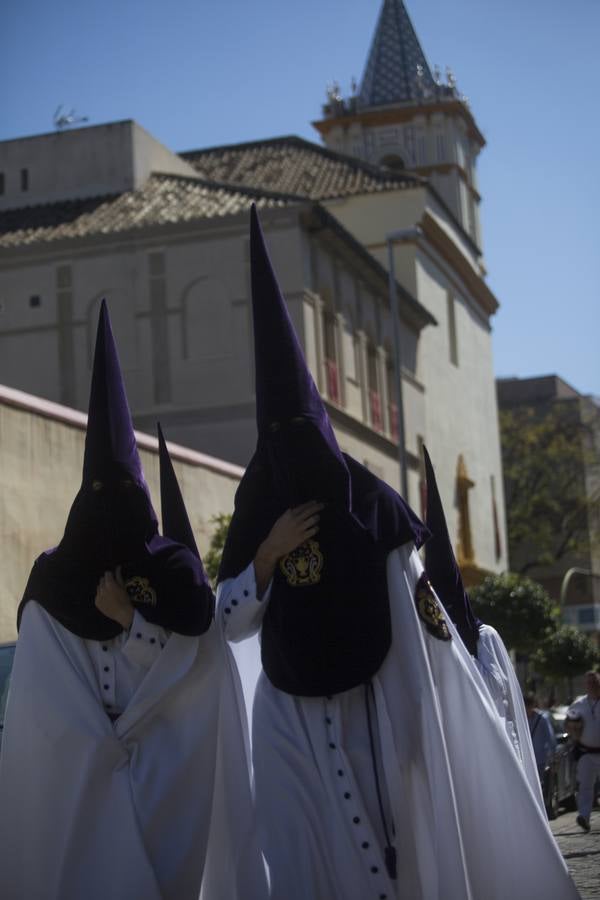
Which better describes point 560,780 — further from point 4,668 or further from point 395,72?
point 395,72

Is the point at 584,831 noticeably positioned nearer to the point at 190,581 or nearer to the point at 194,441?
the point at 190,581

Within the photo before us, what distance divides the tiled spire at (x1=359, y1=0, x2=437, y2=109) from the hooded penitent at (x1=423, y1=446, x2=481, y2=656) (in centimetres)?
5363

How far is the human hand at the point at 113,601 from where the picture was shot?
702 cm

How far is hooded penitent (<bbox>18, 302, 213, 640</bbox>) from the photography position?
695 centimetres

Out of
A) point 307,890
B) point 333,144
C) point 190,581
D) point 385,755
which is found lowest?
point 307,890

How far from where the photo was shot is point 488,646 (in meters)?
11.1

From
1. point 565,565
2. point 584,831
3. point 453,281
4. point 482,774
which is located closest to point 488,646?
point 482,774

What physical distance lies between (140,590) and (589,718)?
11144mm

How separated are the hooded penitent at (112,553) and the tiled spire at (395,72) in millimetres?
56697


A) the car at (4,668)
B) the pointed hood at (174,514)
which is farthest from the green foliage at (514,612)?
the pointed hood at (174,514)

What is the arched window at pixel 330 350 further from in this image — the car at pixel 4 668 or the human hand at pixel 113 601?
the human hand at pixel 113 601

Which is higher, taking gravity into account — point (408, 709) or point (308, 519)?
point (308, 519)

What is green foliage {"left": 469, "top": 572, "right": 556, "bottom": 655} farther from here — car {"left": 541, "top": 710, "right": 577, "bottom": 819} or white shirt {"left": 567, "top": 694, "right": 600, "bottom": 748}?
white shirt {"left": 567, "top": 694, "right": 600, "bottom": 748}

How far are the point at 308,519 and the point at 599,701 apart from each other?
1146cm
